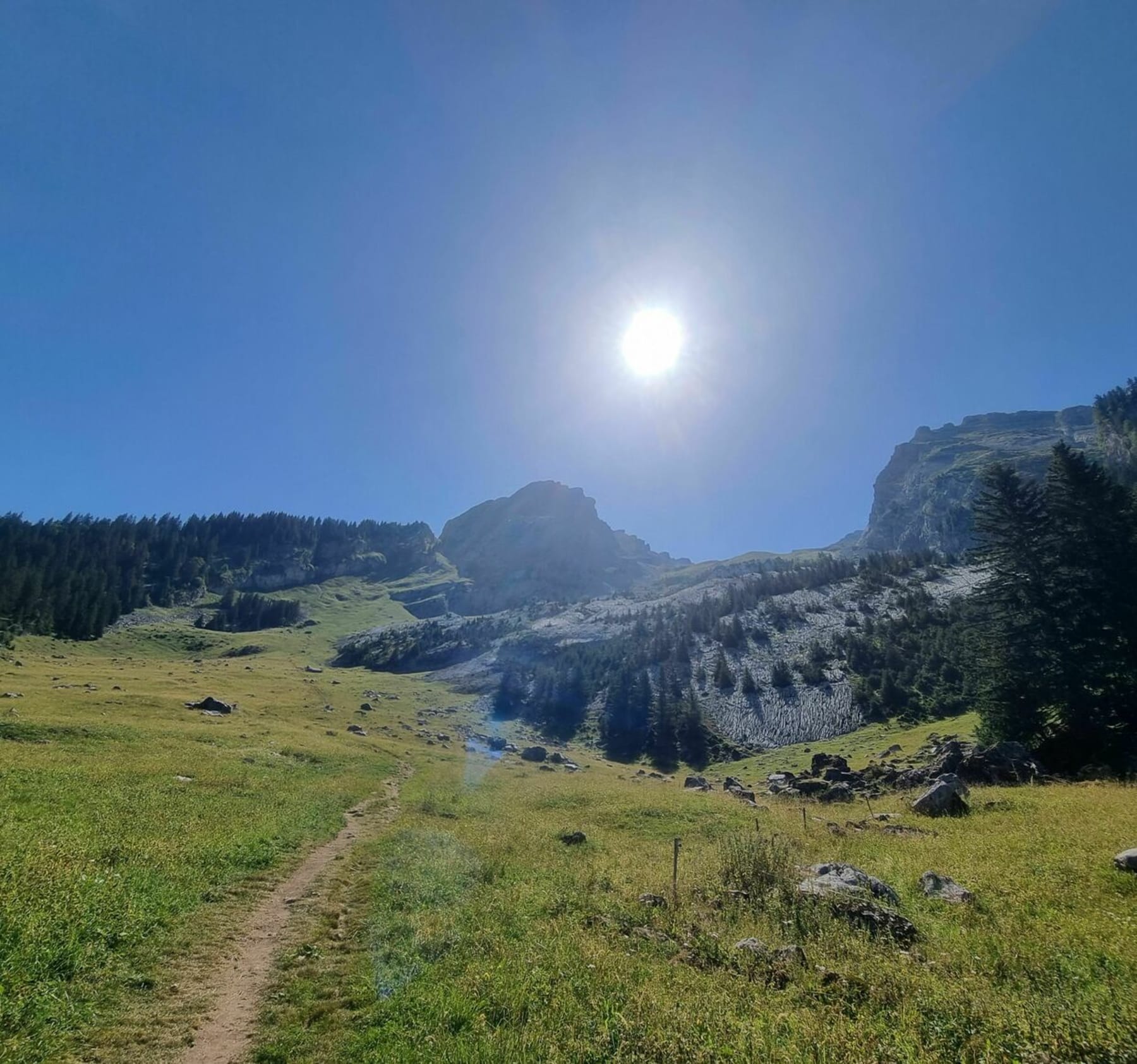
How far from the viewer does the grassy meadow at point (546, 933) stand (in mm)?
9531

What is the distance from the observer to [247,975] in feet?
41.7

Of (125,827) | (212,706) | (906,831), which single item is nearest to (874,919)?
(906,831)

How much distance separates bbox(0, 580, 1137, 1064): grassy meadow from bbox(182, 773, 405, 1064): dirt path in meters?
0.42

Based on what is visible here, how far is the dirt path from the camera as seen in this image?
397 inches

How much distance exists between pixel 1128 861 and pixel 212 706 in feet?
271

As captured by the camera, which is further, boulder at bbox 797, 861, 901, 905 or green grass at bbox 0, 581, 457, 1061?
boulder at bbox 797, 861, 901, 905

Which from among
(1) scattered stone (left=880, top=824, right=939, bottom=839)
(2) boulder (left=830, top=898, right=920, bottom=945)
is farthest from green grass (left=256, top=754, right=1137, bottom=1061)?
(1) scattered stone (left=880, top=824, right=939, bottom=839)

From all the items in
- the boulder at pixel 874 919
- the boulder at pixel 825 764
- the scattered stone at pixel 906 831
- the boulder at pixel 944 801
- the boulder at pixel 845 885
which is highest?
the boulder at pixel 874 919

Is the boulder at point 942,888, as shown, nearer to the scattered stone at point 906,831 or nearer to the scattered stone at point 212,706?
the scattered stone at point 906,831

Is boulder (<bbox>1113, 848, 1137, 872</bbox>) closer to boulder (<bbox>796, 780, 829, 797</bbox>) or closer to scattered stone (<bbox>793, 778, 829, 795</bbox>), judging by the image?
scattered stone (<bbox>793, 778, 829, 795</bbox>)

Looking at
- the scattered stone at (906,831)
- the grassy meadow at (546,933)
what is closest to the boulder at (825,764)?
the grassy meadow at (546,933)

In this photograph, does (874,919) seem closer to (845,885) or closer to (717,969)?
(845,885)

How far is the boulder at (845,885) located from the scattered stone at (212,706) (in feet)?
234

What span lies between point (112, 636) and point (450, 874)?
19350 centimetres
